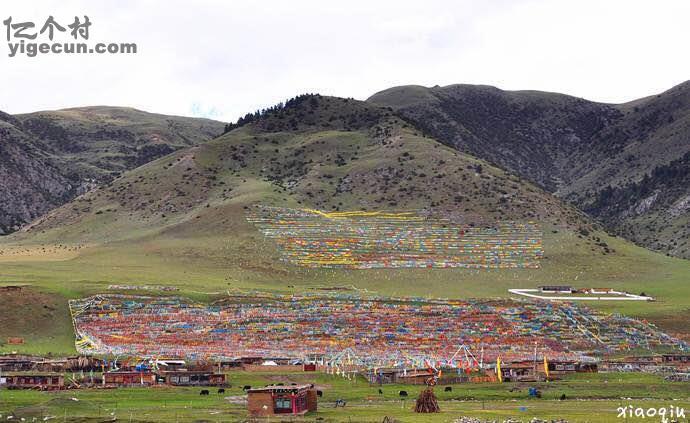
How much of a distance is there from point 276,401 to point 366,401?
8986 millimetres

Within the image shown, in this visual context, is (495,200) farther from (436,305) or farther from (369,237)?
(436,305)

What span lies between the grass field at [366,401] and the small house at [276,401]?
1123 mm

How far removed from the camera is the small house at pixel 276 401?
5974 centimetres

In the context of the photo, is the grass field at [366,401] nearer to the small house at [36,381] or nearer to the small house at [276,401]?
the small house at [276,401]

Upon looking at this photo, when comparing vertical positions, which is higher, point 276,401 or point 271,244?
point 271,244

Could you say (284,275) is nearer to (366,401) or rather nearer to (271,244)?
(271,244)

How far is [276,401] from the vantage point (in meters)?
60.2

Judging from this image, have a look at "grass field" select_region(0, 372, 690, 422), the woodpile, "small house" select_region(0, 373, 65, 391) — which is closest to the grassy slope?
"small house" select_region(0, 373, 65, 391)

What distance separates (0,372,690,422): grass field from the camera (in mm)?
57656

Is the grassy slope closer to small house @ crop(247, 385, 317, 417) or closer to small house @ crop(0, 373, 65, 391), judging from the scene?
small house @ crop(0, 373, 65, 391)

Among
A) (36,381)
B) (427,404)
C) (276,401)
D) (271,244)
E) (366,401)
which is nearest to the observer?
(427,404)

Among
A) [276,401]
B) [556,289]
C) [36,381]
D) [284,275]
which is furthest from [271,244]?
[276,401]

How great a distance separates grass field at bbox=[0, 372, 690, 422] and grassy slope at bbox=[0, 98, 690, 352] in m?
24.4

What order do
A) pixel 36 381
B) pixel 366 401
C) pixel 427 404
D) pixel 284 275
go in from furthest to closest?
pixel 284 275 → pixel 36 381 → pixel 366 401 → pixel 427 404
